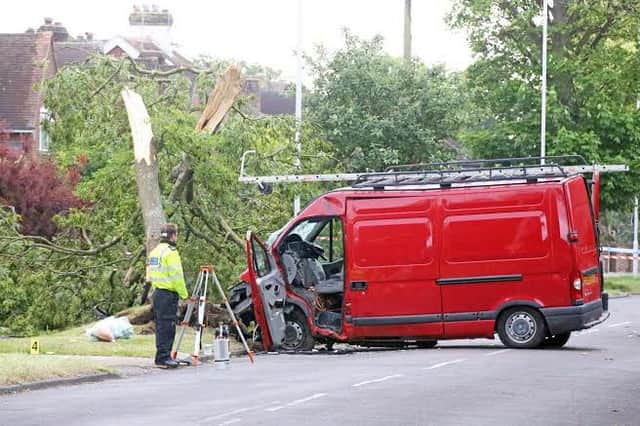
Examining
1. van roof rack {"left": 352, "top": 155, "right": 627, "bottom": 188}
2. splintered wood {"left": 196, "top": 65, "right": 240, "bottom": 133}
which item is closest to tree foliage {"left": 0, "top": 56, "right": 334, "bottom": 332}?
splintered wood {"left": 196, "top": 65, "right": 240, "bottom": 133}

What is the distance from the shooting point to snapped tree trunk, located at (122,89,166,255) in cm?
2509

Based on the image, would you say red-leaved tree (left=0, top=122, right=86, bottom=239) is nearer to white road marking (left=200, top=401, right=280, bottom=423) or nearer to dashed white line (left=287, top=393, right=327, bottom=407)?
dashed white line (left=287, top=393, right=327, bottom=407)

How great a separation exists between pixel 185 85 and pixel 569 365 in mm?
12322

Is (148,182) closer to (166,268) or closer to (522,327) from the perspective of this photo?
(166,268)

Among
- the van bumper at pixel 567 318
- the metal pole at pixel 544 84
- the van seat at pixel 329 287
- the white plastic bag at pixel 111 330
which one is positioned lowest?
the white plastic bag at pixel 111 330

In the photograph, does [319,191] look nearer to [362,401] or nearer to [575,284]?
[575,284]

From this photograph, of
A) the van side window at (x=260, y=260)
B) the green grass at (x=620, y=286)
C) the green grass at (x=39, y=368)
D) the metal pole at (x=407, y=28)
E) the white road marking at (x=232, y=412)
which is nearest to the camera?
the white road marking at (x=232, y=412)

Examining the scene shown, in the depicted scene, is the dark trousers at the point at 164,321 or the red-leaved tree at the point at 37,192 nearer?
the dark trousers at the point at 164,321

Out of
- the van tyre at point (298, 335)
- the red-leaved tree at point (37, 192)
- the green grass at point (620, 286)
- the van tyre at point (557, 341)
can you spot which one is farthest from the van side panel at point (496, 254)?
the green grass at point (620, 286)

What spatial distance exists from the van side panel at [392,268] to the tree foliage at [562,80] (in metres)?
24.2

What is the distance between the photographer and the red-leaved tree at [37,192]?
133ft

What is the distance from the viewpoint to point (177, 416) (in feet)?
43.2

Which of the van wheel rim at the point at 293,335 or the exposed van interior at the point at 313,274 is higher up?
the exposed van interior at the point at 313,274

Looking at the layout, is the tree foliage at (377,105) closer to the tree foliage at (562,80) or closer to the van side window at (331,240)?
the tree foliage at (562,80)
